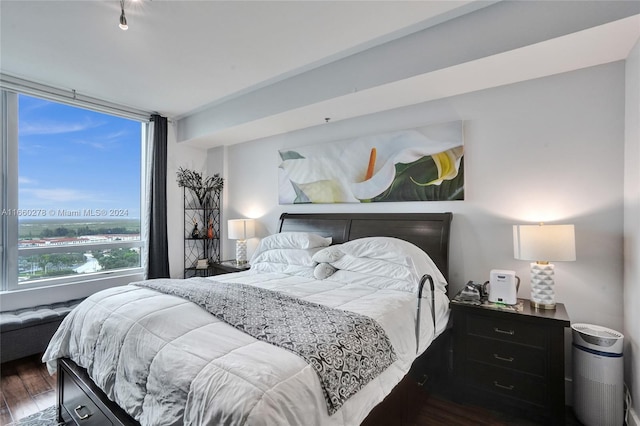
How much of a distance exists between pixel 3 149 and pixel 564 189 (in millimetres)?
5088

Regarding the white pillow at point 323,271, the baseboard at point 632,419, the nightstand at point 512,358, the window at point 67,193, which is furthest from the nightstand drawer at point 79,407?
the baseboard at point 632,419

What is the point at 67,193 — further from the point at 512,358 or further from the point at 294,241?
the point at 512,358

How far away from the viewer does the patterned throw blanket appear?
1.23 metres

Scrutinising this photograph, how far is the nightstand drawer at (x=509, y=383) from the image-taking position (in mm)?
1928

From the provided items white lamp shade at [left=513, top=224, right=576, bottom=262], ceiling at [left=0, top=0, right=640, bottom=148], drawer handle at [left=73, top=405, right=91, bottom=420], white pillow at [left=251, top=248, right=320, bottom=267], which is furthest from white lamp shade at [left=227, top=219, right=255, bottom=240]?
white lamp shade at [left=513, top=224, right=576, bottom=262]

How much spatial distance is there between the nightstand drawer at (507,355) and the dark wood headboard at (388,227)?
0.58 meters

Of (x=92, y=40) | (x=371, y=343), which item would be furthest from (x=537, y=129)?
(x=92, y=40)

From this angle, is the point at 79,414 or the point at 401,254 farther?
the point at 401,254

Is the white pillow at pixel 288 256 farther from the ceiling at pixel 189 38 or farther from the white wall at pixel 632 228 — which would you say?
the white wall at pixel 632 228

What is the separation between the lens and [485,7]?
201 centimetres

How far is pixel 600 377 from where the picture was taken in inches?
72.4

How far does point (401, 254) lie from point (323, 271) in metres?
0.70

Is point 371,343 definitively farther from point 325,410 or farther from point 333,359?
point 325,410

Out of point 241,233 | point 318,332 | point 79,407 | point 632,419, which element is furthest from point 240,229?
point 632,419
